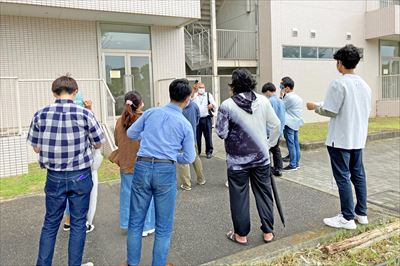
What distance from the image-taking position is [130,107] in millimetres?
3506

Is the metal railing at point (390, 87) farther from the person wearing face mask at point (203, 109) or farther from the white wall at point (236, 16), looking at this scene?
the person wearing face mask at point (203, 109)

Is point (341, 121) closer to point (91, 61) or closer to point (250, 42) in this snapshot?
point (91, 61)

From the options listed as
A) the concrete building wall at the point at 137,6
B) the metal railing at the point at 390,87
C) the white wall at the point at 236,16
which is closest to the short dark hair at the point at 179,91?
the concrete building wall at the point at 137,6

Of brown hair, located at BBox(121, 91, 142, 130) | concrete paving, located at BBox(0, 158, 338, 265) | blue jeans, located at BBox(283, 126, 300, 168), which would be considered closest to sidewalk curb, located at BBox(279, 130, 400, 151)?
blue jeans, located at BBox(283, 126, 300, 168)

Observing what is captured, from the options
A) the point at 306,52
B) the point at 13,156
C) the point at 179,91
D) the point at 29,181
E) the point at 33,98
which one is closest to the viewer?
the point at 179,91

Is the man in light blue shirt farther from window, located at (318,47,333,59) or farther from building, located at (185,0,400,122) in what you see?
window, located at (318,47,333,59)

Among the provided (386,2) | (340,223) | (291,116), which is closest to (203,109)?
(291,116)

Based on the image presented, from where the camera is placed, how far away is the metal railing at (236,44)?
1448 centimetres

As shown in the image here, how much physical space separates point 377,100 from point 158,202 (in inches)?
662

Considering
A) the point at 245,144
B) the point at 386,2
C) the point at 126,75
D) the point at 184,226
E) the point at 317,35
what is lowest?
the point at 184,226

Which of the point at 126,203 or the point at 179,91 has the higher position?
the point at 179,91

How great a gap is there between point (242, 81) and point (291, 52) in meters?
11.5

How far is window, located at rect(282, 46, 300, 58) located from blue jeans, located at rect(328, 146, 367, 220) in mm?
10763

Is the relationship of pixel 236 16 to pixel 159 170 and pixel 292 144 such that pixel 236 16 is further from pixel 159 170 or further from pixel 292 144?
pixel 159 170
